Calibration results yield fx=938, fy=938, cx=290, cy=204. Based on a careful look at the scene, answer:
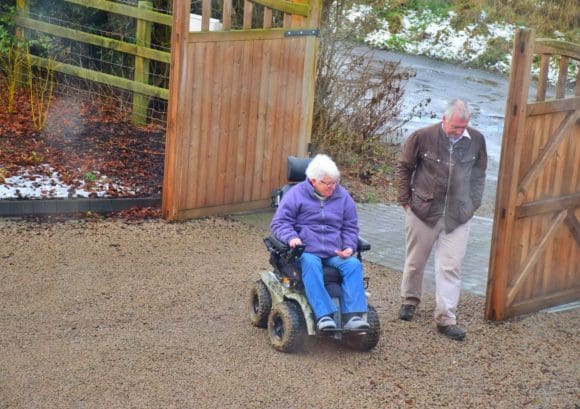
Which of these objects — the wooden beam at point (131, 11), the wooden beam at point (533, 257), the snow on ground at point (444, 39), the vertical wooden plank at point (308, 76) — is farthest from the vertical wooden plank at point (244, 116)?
the snow on ground at point (444, 39)

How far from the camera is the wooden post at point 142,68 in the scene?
11.6m

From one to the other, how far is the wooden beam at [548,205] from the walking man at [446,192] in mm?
453

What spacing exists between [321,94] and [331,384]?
6585mm

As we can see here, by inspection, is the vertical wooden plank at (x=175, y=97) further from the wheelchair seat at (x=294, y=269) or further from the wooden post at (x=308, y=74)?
the wheelchair seat at (x=294, y=269)

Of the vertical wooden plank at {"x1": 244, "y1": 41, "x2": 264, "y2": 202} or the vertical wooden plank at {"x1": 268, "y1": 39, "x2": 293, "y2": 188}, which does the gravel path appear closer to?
the vertical wooden plank at {"x1": 244, "y1": 41, "x2": 264, "y2": 202}

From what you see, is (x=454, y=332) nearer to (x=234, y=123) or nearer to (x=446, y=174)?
(x=446, y=174)

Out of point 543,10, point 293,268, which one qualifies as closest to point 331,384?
point 293,268

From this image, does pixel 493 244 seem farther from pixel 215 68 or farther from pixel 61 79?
pixel 61 79

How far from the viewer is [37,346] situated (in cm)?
596

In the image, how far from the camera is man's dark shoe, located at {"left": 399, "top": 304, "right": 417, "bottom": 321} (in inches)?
276

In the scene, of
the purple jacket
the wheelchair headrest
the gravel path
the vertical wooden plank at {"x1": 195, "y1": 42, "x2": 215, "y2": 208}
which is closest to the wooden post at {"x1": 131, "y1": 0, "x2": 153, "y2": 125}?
the vertical wooden plank at {"x1": 195, "y1": 42, "x2": 215, "y2": 208}

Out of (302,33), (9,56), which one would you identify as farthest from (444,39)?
(302,33)

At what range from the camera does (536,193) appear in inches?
279

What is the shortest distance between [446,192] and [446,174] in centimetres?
13
